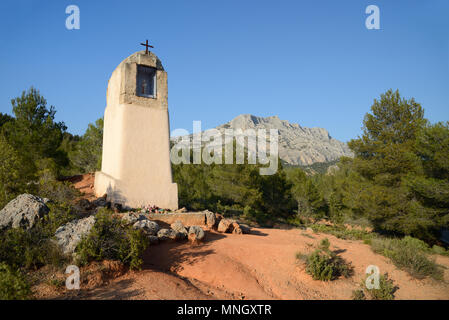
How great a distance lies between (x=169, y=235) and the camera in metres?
6.04

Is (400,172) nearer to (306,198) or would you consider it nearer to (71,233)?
(306,198)

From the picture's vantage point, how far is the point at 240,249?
6.10 metres

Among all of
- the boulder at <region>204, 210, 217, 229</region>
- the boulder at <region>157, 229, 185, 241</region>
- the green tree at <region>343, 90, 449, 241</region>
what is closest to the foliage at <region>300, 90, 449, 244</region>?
the green tree at <region>343, 90, 449, 241</region>

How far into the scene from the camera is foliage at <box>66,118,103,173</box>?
1845 centimetres

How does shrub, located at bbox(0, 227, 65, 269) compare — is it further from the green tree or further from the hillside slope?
the green tree

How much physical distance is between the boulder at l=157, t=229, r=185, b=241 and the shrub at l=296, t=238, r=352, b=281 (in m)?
2.75

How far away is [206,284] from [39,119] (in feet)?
48.0

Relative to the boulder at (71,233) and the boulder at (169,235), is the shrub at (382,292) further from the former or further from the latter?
the boulder at (71,233)

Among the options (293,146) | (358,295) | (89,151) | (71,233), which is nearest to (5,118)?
Answer: (89,151)

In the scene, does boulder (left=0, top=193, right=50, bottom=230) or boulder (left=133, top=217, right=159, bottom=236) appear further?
boulder (left=133, top=217, right=159, bottom=236)
